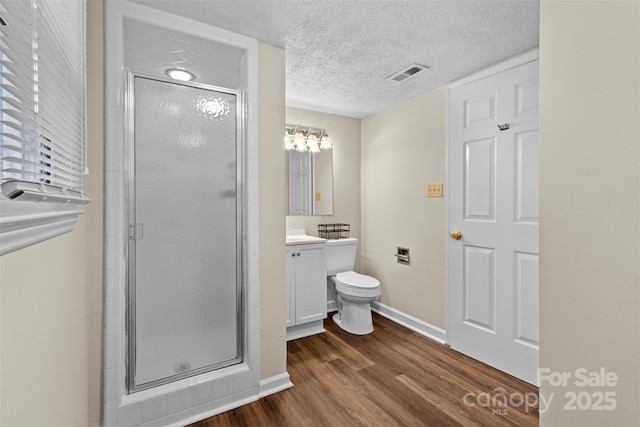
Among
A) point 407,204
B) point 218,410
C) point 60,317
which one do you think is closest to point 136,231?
point 60,317

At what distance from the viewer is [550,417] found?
2.94 feet

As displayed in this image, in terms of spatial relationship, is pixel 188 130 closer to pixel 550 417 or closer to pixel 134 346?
pixel 134 346

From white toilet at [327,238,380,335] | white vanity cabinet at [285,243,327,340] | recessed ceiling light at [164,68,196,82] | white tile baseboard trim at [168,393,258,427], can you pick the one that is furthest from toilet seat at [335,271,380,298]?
recessed ceiling light at [164,68,196,82]

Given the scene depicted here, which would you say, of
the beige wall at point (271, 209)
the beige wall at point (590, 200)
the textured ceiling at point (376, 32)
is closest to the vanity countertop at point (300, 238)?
the beige wall at point (271, 209)

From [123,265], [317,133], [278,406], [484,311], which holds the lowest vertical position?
[278,406]

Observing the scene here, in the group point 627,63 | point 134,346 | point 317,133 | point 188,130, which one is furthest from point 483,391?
point 317,133

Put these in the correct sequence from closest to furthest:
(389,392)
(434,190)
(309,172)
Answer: (389,392) → (434,190) → (309,172)

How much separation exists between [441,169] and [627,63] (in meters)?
1.94

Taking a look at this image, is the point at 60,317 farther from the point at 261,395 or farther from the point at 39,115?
the point at 261,395

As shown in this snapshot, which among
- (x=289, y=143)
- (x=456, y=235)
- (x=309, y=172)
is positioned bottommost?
(x=456, y=235)

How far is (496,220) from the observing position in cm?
223

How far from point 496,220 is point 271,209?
170 centimetres

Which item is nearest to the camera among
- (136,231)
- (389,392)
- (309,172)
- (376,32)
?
(136,231)

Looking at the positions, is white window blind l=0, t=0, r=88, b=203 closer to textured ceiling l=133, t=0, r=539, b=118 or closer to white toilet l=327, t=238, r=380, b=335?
textured ceiling l=133, t=0, r=539, b=118
